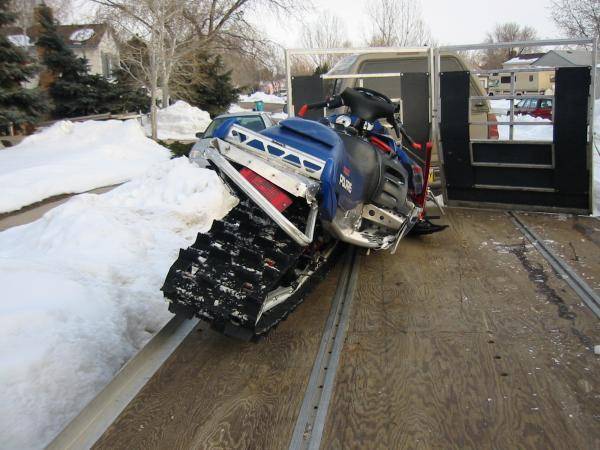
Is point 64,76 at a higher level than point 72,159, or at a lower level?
higher

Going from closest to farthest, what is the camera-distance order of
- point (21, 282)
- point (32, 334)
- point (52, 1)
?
1. point (32, 334)
2. point (21, 282)
3. point (52, 1)

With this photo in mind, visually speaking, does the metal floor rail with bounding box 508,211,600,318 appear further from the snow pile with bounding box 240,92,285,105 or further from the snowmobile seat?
the snow pile with bounding box 240,92,285,105

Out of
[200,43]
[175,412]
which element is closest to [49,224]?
[175,412]

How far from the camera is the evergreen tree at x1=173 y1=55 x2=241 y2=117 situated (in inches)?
1302

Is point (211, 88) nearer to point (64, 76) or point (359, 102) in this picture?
point (64, 76)

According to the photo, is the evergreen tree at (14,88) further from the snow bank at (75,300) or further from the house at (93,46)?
the house at (93,46)

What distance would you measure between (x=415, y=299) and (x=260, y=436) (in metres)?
2.15

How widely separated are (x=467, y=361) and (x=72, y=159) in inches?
530

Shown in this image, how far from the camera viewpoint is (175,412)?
3.14 metres

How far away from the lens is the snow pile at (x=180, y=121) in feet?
91.6

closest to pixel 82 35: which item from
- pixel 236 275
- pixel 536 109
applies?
pixel 536 109

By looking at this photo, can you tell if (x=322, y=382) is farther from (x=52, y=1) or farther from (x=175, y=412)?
(x=52, y=1)

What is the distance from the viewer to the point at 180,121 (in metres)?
28.5

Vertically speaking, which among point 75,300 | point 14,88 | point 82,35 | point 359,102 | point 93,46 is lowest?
point 75,300
